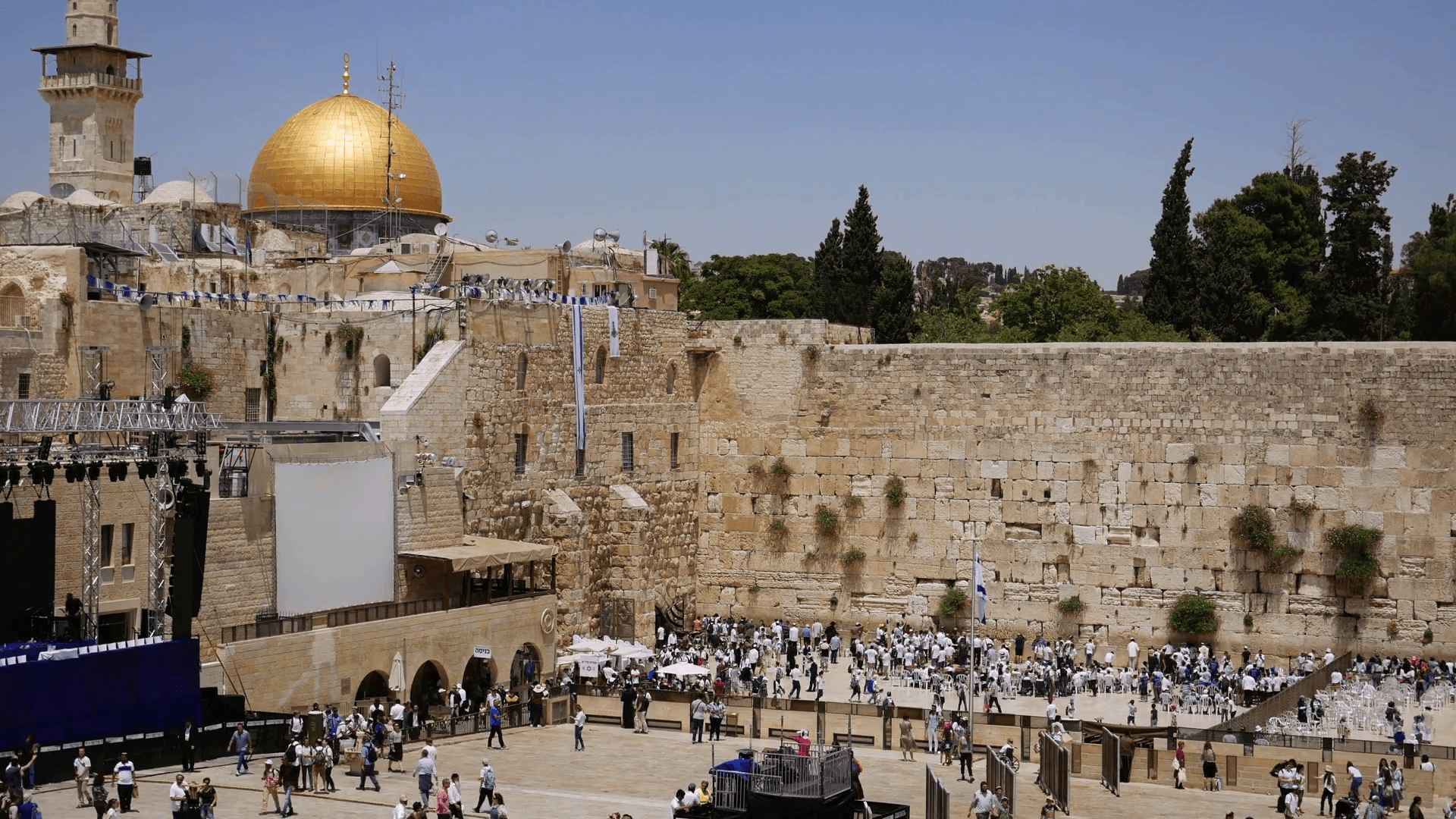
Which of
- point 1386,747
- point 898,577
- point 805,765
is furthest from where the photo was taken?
point 898,577

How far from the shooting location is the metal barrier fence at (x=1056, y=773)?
20.5 metres

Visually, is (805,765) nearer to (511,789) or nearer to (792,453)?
(511,789)

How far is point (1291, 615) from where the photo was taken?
2891 centimetres

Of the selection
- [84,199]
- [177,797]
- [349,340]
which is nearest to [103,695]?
[177,797]

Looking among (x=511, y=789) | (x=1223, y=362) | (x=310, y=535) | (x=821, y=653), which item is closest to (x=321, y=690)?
(x=310, y=535)

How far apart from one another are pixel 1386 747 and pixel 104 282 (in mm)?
19131

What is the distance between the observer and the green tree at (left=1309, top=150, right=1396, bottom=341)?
38.0m

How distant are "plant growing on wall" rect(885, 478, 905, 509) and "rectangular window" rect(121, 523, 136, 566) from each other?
518 inches

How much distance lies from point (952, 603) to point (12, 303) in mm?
15610

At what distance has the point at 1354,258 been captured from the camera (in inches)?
1511

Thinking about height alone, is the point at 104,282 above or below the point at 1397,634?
above

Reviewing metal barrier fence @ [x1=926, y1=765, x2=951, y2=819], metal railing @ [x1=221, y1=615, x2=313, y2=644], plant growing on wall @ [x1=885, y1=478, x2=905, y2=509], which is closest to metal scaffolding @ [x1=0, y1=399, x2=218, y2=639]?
metal railing @ [x1=221, y1=615, x2=313, y2=644]

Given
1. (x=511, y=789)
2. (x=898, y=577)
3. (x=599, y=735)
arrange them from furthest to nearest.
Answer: (x=898, y=577) < (x=599, y=735) < (x=511, y=789)

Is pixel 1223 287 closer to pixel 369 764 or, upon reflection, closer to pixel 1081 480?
pixel 1081 480
